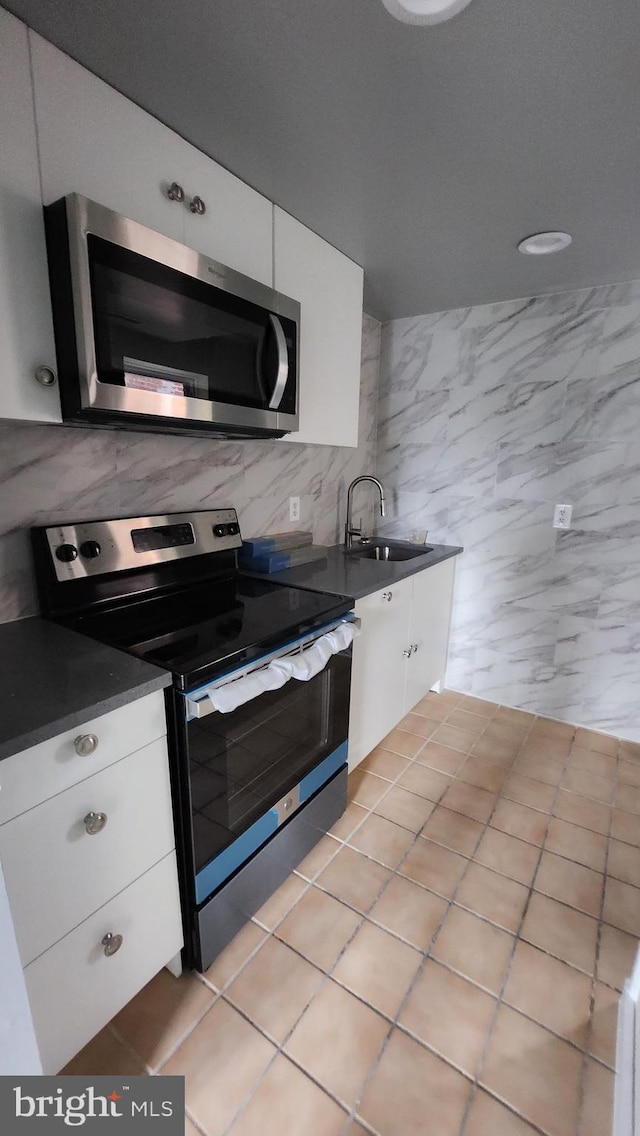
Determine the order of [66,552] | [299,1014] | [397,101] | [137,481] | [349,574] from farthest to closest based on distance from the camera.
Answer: [349,574]
[137,481]
[66,552]
[299,1014]
[397,101]

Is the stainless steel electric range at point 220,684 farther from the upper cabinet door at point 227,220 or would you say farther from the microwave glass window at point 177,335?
the upper cabinet door at point 227,220

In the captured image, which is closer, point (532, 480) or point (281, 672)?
point (281, 672)

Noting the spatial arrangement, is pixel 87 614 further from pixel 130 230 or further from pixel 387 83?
pixel 387 83

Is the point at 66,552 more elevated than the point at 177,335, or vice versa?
the point at 177,335

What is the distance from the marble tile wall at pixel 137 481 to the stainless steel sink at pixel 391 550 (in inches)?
8.1

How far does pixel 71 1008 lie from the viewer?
35.8 inches

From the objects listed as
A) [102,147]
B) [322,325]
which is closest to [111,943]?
[102,147]

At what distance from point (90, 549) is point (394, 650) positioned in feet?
4.12

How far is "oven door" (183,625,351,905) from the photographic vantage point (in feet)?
3.47

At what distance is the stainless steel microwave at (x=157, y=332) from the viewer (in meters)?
0.92

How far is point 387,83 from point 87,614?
142cm

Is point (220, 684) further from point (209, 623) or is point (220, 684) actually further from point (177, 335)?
point (177, 335)

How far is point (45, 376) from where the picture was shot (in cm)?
95

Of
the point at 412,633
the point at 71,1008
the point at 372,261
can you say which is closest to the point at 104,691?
the point at 71,1008
